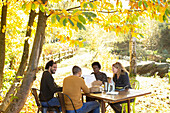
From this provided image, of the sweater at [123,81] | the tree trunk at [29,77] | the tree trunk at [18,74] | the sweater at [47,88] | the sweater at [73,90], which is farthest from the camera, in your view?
the tree trunk at [18,74]

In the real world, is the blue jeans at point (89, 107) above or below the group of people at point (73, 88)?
below

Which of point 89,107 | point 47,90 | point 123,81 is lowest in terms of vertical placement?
point 89,107

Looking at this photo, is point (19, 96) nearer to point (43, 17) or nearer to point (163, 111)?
point (43, 17)

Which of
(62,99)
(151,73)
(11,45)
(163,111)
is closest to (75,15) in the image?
(62,99)

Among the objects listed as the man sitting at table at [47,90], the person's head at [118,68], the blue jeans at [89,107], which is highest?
the person's head at [118,68]

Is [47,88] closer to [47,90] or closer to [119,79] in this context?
[47,90]

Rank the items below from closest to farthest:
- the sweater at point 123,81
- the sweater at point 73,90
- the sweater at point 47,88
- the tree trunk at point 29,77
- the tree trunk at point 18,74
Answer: the sweater at point 73,90
the sweater at point 47,88
the tree trunk at point 29,77
the sweater at point 123,81
the tree trunk at point 18,74

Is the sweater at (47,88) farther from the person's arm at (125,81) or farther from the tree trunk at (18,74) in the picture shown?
the person's arm at (125,81)

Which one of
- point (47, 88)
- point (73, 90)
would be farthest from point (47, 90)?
point (73, 90)

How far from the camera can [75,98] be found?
3705mm

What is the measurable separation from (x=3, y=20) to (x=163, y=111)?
14.8ft

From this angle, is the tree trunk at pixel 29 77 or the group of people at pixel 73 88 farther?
the tree trunk at pixel 29 77

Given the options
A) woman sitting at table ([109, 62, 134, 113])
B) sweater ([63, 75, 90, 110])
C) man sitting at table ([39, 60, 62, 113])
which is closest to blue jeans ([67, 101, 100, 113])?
sweater ([63, 75, 90, 110])

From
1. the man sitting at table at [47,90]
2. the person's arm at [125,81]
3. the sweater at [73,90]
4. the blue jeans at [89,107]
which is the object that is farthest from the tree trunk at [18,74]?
the person's arm at [125,81]
